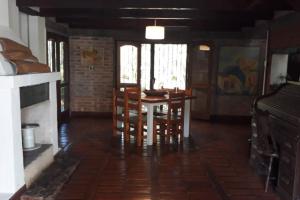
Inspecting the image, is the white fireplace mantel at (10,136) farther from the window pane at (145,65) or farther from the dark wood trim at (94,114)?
the window pane at (145,65)

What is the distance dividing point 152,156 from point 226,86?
3286mm

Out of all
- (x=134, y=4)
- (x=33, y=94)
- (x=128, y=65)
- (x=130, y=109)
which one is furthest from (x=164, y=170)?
(x=128, y=65)

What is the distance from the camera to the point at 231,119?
7.01m

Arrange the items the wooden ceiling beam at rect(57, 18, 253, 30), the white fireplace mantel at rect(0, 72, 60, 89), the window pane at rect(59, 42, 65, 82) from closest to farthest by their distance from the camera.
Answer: the white fireplace mantel at rect(0, 72, 60, 89)
the wooden ceiling beam at rect(57, 18, 253, 30)
the window pane at rect(59, 42, 65, 82)

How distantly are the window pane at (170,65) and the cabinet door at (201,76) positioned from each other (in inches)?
15.9

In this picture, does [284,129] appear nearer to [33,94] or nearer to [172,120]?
[172,120]

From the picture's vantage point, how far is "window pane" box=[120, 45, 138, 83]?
711cm

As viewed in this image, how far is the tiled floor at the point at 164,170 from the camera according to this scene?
10.6 feet

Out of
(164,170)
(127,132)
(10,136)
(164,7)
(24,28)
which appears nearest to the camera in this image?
(10,136)

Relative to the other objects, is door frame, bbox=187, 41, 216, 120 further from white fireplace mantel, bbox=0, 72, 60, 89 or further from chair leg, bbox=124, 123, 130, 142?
white fireplace mantel, bbox=0, 72, 60, 89

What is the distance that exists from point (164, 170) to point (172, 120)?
52.0 inches

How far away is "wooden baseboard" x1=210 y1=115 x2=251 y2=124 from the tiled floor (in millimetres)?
1267

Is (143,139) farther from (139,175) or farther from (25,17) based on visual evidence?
(25,17)

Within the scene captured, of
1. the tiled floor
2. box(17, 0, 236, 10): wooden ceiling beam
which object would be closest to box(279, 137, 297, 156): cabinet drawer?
the tiled floor
